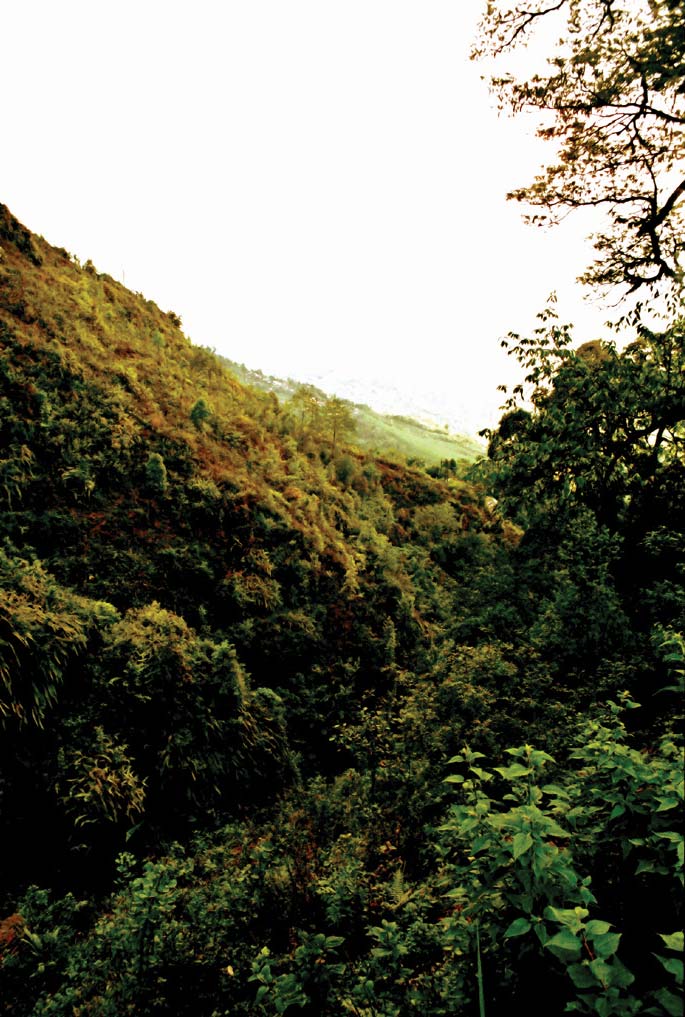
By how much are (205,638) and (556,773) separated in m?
5.55

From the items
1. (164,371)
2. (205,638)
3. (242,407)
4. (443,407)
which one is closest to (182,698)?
(205,638)

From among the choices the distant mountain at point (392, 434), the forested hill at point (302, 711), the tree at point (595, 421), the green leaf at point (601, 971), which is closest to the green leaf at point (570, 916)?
the forested hill at point (302, 711)

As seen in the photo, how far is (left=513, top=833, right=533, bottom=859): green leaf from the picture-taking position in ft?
7.43

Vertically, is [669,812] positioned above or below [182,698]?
above

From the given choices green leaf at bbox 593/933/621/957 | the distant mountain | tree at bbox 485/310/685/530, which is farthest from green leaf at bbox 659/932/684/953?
the distant mountain

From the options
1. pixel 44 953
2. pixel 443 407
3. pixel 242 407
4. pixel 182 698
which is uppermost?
pixel 443 407

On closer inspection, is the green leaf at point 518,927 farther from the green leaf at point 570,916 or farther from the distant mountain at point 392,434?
the distant mountain at point 392,434

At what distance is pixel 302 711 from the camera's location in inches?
342

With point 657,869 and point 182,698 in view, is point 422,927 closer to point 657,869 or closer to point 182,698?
point 657,869

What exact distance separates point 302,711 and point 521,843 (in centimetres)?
687

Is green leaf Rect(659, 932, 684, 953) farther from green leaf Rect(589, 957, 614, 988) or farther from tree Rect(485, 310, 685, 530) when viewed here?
tree Rect(485, 310, 685, 530)

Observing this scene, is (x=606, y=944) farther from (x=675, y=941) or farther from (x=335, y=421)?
(x=335, y=421)

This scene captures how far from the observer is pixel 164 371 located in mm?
12781

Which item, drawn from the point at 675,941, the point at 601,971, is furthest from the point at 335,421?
the point at 675,941
